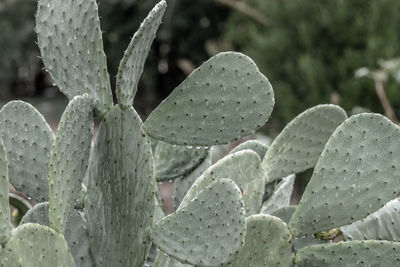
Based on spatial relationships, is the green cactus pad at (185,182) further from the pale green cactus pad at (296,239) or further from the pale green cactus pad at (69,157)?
the pale green cactus pad at (69,157)

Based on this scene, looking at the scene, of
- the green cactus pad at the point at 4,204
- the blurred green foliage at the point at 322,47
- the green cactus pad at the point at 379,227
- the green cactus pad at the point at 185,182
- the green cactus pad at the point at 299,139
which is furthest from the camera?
the blurred green foliage at the point at 322,47

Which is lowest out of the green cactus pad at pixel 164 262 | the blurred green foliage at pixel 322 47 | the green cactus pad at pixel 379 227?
the blurred green foliage at pixel 322 47

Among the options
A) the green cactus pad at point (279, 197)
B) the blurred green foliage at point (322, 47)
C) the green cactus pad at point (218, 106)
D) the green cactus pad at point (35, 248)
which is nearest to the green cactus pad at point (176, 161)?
the green cactus pad at point (279, 197)

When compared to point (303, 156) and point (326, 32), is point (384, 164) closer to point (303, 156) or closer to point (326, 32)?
point (303, 156)

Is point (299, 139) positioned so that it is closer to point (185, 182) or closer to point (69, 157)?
point (185, 182)

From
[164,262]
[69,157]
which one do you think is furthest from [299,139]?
[69,157]

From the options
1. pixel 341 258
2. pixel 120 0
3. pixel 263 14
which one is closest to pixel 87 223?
pixel 341 258

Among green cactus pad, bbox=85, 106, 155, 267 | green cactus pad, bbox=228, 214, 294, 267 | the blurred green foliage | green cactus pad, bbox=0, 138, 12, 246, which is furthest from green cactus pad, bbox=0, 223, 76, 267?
the blurred green foliage
